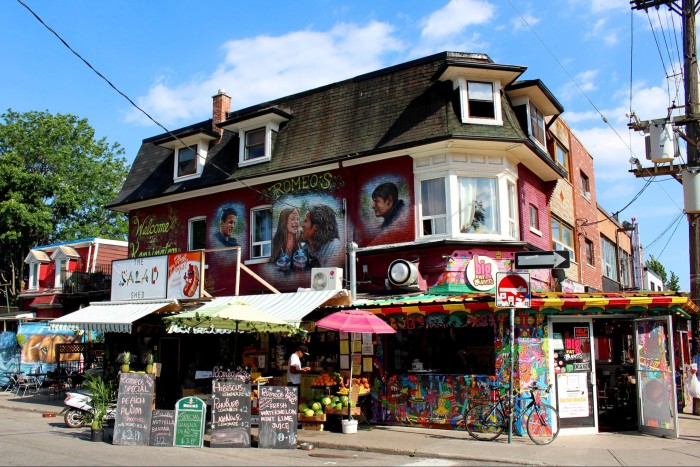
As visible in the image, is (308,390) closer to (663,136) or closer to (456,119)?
(456,119)

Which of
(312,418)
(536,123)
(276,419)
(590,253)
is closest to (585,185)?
(590,253)

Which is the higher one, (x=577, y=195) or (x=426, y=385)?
(x=577, y=195)

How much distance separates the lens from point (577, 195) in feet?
77.0

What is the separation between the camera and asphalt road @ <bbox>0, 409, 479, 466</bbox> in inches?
386

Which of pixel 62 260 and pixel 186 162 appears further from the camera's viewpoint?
pixel 62 260

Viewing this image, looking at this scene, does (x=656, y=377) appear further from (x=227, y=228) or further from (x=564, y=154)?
(x=227, y=228)

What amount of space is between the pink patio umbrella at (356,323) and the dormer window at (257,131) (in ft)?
25.1

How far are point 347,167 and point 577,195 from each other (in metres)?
10.3

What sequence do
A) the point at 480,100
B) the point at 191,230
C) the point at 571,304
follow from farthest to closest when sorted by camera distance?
1. the point at 191,230
2. the point at 480,100
3. the point at 571,304

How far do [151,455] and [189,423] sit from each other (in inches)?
53.2

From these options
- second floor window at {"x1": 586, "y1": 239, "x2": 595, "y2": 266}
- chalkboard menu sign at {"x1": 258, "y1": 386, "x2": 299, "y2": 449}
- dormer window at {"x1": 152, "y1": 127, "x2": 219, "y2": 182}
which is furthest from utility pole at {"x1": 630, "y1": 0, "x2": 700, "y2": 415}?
dormer window at {"x1": 152, "y1": 127, "x2": 219, "y2": 182}

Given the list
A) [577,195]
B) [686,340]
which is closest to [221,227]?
[577,195]

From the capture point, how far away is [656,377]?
518 inches

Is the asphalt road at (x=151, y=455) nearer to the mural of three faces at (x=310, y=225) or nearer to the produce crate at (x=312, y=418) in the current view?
the produce crate at (x=312, y=418)
